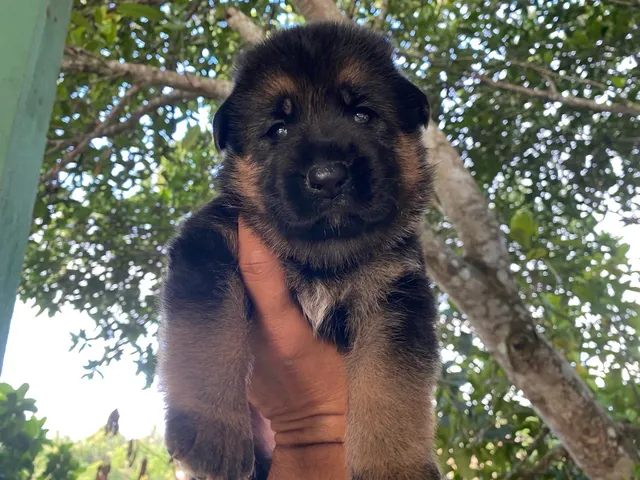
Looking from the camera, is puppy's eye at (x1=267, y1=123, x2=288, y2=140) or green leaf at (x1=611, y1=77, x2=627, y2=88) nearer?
puppy's eye at (x1=267, y1=123, x2=288, y2=140)

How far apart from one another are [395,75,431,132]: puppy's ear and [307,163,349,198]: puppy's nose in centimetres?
58

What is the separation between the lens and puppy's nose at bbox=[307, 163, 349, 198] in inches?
65.6

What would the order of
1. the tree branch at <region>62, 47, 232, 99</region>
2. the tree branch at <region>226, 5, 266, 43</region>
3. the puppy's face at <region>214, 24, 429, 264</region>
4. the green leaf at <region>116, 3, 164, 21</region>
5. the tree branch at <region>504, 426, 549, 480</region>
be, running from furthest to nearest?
the tree branch at <region>226, 5, 266, 43</region>
the tree branch at <region>504, 426, 549, 480</region>
the tree branch at <region>62, 47, 232, 99</region>
the green leaf at <region>116, 3, 164, 21</region>
the puppy's face at <region>214, 24, 429, 264</region>

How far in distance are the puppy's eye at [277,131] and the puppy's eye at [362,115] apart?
26cm

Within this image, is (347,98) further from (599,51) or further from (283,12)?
(283,12)

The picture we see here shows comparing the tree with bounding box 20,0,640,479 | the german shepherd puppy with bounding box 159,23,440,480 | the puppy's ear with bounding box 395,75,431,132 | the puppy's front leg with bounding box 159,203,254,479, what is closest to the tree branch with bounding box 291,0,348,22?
the tree with bounding box 20,0,640,479

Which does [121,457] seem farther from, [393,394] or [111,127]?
[111,127]

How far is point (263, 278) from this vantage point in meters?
1.94

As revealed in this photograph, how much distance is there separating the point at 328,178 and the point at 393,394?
755 millimetres

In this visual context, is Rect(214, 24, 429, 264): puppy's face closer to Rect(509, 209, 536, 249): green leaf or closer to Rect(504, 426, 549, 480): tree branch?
Rect(509, 209, 536, 249): green leaf

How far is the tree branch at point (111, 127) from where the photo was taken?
3.47 metres

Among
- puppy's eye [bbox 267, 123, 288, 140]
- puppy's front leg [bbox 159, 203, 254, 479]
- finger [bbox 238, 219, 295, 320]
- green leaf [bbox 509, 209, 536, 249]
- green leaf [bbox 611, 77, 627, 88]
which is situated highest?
green leaf [bbox 611, 77, 627, 88]

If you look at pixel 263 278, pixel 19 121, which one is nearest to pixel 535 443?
pixel 263 278

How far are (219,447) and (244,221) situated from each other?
2.71 ft
